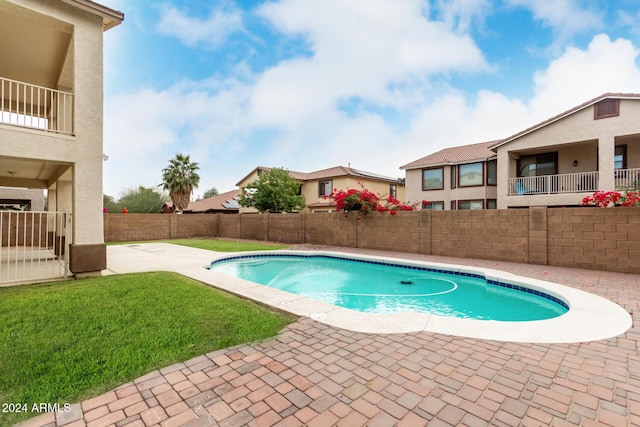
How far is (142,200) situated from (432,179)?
34.7 m

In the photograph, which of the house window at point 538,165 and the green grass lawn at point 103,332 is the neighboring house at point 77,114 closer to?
the green grass lawn at point 103,332

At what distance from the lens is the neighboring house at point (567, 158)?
44.9 feet

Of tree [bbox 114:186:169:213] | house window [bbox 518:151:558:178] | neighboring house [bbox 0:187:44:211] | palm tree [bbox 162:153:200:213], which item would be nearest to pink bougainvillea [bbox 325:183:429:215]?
house window [bbox 518:151:558:178]

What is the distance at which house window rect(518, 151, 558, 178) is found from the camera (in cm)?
1697

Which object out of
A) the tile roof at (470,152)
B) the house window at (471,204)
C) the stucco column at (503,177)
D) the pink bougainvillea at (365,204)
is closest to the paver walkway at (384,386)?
the pink bougainvillea at (365,204)

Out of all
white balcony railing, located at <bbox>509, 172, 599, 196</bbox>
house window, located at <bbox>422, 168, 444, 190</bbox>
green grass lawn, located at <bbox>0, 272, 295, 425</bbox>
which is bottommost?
green grass lawn, located at <bbox>0, 272, 295, 425</bbox>

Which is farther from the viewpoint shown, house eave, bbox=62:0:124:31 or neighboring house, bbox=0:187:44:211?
neighboring house, bbox=0:187:44:211

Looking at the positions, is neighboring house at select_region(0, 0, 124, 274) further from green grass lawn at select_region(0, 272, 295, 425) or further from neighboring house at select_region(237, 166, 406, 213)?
neighboring house at select_region(237, 166, 406, 213)

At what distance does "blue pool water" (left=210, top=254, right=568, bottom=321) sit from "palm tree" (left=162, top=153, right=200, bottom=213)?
22.6 meters

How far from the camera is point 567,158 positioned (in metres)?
16.5

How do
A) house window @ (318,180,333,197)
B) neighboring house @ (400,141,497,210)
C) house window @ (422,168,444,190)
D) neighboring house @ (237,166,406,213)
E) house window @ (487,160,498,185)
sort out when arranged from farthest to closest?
house window @ (318,180,333,197) → neighboring house @ (237,166,406,213) → house window @ (422,168,444,190) → neighboring house @ (400,141,497,210) → house window @ (487,160,498,185)

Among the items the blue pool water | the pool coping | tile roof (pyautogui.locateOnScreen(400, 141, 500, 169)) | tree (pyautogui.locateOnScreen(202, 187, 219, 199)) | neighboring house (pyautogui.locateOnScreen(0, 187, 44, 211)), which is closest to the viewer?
the pool coping

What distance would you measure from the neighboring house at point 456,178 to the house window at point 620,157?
18.4ft

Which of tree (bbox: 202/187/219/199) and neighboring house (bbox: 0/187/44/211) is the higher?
tree (bbox: 202/187/219/199)
